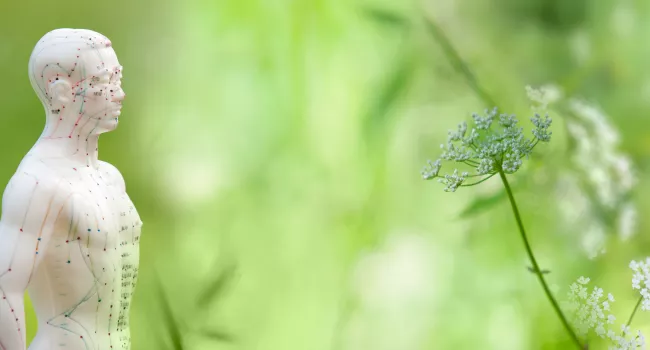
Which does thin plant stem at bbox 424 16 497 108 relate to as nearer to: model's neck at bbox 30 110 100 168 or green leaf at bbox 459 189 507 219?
green leaf at bbox 459 189 507 219

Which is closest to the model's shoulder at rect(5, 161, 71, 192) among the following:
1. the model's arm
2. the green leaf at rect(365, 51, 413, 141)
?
the model's arm

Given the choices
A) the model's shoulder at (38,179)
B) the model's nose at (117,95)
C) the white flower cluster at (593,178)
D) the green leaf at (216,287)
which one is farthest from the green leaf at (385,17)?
the model's shoulder at (38,179)

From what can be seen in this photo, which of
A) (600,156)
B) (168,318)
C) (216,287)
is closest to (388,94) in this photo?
(600,156)

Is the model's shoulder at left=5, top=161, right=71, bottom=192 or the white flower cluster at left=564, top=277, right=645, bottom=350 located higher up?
the white flower cluster at left=564, top=277, right=645, bottom=350

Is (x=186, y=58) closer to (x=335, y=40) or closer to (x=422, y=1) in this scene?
(x=335, y=40)

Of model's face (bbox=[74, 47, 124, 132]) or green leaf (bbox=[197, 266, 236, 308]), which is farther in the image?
green leaf (bbox=[197, 266, 236, 308])

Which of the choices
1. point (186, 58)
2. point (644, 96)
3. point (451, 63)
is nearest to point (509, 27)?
point (451, 63)

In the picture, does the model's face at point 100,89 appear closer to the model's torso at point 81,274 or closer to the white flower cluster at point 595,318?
the model's torso at point 81,274
